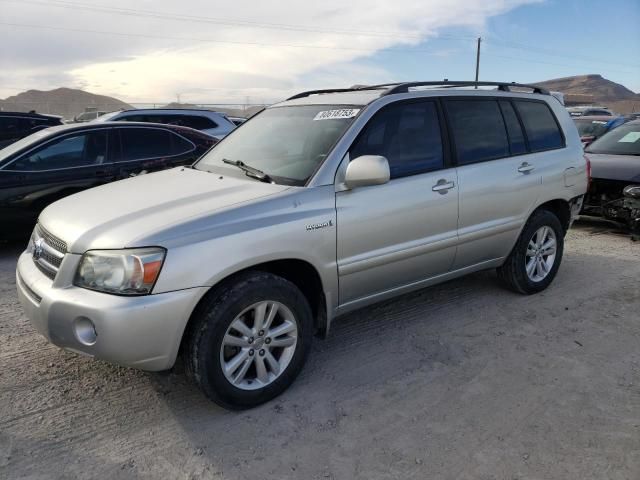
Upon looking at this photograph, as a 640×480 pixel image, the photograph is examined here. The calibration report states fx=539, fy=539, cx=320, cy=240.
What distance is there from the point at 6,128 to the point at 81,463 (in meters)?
9.57

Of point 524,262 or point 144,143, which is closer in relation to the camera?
point 524,262

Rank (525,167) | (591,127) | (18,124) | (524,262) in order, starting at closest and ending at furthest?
(525,167) → (524,262) → (18,124) → (591,127)

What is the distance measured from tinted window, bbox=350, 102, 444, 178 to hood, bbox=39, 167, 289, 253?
2.43 feet

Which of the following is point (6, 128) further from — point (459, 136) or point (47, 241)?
point (459, 136)

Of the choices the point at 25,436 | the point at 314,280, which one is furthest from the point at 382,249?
the point at 25,436

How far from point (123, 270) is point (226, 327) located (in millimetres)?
603

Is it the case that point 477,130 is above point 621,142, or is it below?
above

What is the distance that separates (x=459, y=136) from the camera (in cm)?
410

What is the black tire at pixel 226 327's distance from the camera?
2816 millimetres

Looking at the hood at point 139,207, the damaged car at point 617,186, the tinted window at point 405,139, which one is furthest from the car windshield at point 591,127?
the hood at point 139,207

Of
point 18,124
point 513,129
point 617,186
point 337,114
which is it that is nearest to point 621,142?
point 617,186

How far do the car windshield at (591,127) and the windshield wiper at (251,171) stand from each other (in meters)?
9.94

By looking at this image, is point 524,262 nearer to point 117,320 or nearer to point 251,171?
point 251,171

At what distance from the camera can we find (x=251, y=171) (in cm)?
356
